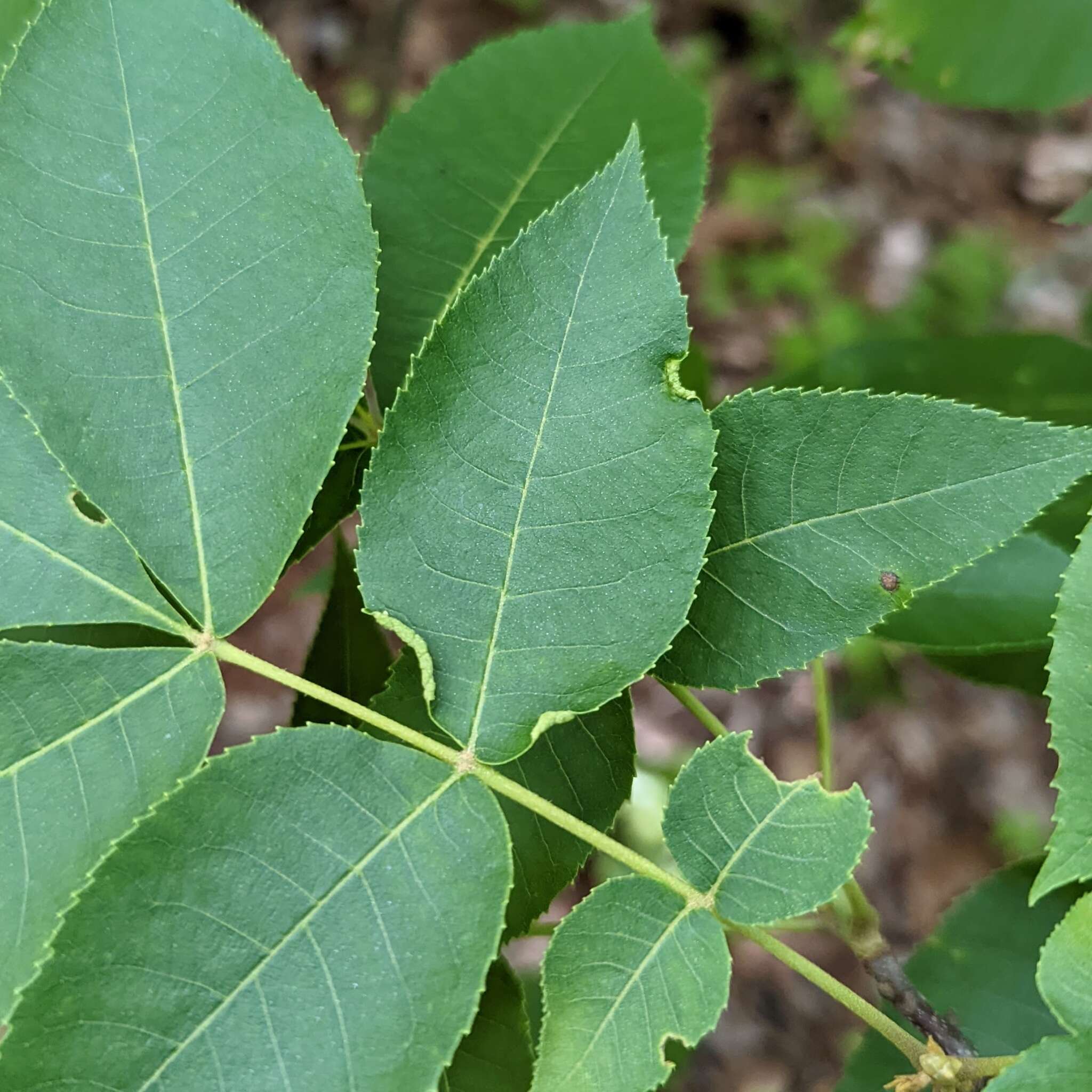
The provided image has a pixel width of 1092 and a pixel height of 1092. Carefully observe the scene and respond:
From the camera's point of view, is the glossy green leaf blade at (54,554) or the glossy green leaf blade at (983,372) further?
the glossy green leaf blade at (983,372)

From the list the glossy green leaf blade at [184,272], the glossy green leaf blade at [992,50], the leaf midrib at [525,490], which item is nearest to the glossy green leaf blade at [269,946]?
the leaf midrib at [525,490]

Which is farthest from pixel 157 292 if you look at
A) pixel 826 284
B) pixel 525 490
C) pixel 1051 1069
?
pixel 826 284

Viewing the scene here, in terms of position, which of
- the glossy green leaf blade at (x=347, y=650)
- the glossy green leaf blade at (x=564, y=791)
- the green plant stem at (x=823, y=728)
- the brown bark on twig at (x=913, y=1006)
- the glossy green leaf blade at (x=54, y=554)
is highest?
the glossy green leaf blade at (x=54, y=554)

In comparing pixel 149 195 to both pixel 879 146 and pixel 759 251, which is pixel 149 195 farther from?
pixel 879 146

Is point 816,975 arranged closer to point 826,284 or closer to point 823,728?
point 823,728

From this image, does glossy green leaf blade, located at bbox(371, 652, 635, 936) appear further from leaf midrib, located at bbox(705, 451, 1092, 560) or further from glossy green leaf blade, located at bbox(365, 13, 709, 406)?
glossy green leaf blade, located at bbox(365, 13, 709, 406)

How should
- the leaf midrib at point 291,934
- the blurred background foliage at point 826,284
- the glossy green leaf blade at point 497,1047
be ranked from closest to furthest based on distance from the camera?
the leaf midrib at point 291,934
the glossy green leaf blade at point 497,1047
the blurred background foliage at point 826,284

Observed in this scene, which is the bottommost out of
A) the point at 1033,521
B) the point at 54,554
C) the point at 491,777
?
the point at 1033,521

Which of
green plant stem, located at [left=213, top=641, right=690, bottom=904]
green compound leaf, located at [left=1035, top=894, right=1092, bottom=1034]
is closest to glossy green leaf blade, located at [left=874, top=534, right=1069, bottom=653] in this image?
green compound leaf, located at [left=1035, top=894, right=1092, bottom=1034]

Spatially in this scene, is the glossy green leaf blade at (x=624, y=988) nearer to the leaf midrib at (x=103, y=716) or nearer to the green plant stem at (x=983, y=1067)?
the green plant stem at (x=983, y=1067)
